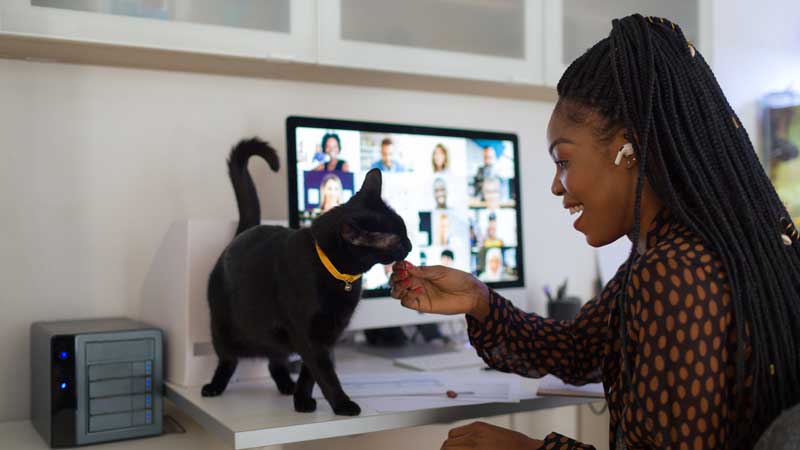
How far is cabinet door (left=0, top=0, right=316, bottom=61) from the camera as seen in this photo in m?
1.14

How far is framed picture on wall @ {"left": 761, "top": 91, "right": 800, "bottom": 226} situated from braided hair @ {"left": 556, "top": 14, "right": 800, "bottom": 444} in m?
1.57

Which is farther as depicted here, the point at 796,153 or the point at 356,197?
the point at 796,153

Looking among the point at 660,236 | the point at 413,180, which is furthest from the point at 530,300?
the point at 660,236

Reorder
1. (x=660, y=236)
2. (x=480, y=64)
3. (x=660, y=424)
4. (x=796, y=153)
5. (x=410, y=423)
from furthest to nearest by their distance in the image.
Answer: (x=796, y=153) < (x=480, y=64) < (x=410, y=423) < (x=660, y=236) < (x=660, y=424)

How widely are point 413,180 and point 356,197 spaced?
422 mm

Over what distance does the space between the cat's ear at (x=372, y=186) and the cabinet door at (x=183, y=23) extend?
0.43 meters

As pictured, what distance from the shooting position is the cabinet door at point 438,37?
4.50 feet

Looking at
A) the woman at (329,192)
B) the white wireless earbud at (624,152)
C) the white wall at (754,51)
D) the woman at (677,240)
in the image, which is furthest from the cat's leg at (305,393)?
the white wall at (754,51)

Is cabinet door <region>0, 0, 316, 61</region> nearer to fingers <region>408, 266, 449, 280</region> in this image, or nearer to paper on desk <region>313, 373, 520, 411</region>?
fingers <region>408, 266, 449, 280</region>

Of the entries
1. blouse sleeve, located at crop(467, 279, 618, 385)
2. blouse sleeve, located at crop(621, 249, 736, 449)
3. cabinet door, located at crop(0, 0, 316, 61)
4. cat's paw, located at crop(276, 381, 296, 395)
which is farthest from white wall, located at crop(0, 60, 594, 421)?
blouse sleeve, located at crop(621, 249, 736, 449)

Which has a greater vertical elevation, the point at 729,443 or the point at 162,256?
the point at 162,256

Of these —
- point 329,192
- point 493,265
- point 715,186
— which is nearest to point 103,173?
point 329,192

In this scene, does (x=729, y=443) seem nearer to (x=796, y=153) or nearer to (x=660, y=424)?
(x=660, y=424)

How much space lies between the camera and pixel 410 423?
0.99m
